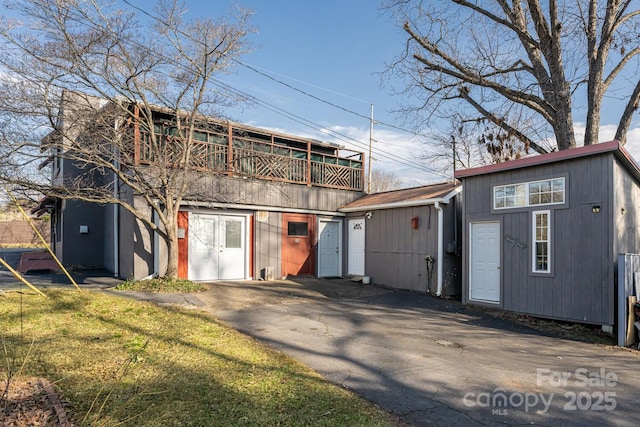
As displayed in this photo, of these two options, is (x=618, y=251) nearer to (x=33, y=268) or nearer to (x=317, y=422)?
(x=317, y=422)

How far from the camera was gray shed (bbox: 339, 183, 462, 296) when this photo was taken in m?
10.3

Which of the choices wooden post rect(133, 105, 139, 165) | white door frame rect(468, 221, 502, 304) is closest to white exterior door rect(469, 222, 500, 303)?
white door frame rect(468, 221, 502, 304)

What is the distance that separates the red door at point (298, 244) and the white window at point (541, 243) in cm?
714

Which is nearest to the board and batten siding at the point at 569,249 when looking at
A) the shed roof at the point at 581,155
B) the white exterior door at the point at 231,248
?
the shed roof at the point at 581,155

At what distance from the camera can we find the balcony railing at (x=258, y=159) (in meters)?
9.98

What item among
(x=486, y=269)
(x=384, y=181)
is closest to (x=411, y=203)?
(x=486, y=269)

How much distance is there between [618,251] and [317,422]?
21.7ft

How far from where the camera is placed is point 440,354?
17.5 ft

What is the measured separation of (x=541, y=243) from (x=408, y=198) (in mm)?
4357

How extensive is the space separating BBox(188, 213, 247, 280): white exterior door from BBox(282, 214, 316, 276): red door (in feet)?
4.82

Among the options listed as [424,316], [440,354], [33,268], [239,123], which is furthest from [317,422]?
[33,268]

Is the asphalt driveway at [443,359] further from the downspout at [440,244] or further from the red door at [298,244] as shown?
the red door at [298,244]

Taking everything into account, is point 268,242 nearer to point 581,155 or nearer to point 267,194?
point 267,194

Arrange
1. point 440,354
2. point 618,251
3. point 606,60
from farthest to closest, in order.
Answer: point 606,60, point 618,251, point 440,354
